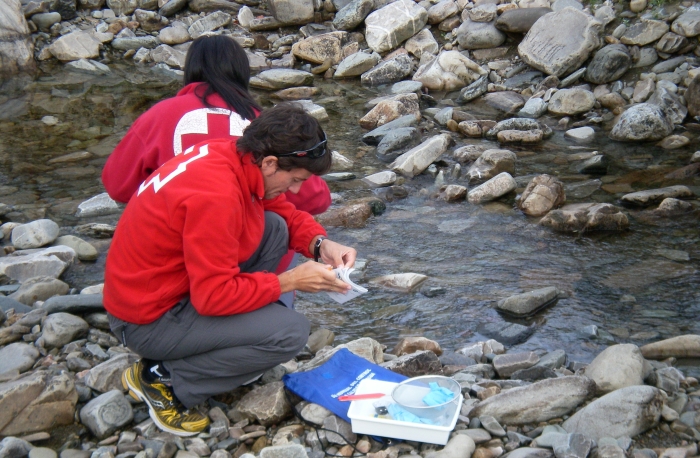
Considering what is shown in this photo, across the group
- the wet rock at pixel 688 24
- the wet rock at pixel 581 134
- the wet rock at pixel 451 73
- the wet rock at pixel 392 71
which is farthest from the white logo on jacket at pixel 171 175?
the wet rock at pixel 392 71

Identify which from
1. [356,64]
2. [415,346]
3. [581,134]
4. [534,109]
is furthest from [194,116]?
[356,64]

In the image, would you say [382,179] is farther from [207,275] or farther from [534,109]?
[207,275]

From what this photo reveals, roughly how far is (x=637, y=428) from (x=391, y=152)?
536 cm

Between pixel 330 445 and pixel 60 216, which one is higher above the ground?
pixel 330 445

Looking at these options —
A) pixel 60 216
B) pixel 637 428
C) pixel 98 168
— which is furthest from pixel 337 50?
pixel 637 428

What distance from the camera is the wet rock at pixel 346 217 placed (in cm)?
615

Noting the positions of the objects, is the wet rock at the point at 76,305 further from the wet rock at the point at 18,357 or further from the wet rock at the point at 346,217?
the wet rock at the point at 346,217

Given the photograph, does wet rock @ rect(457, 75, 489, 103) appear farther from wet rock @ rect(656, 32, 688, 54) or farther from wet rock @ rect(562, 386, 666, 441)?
wet rock @ rect(562, 386, 666, 441)

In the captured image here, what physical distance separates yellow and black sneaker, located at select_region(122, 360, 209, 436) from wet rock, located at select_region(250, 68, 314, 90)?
8.51 meters

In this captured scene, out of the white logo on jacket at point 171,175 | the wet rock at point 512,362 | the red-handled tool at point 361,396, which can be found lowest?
the wet rock at point 512,362

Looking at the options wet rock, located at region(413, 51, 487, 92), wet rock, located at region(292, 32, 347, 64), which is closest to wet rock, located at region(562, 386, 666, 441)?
wet rock, located at region(413, 51, 487, 92)

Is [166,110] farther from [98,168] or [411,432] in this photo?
[98,168]

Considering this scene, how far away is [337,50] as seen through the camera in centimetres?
1173

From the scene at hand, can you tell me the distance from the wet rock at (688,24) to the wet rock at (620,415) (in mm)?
7210
